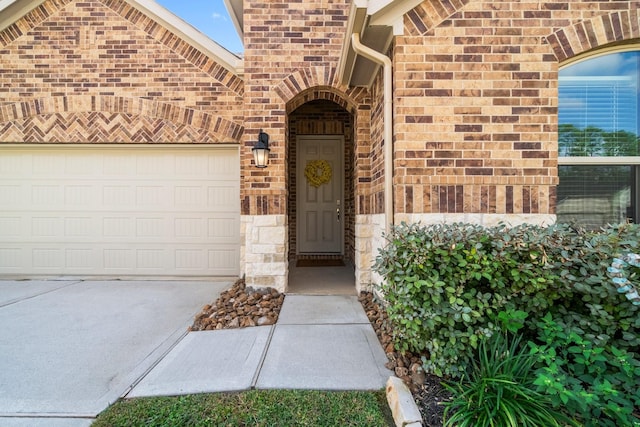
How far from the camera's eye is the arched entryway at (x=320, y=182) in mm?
6152

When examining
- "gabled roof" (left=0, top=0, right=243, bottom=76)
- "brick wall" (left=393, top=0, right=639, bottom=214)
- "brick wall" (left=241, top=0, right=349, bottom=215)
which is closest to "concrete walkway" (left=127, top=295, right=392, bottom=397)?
"brick wall" (left=393, top=0, right=639, bottom=214)

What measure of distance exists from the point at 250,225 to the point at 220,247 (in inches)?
52.3

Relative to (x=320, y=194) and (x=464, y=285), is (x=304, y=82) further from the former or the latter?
(x=464, y=285)

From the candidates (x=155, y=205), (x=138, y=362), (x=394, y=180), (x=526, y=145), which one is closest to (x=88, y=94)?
(x=155, y=205)

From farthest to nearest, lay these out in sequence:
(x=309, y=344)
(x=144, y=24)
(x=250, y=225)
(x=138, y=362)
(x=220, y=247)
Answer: (x=220, y=247) < (x=144, y=24) < (x=250, y=225) < (x=309, y=344) < (x=138, y=362)

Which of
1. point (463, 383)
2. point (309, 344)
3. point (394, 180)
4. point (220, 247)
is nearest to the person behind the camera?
point (463, 383)

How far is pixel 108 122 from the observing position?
4785mm

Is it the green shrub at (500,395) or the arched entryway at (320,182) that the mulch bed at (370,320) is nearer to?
the green shrub at (500,395)

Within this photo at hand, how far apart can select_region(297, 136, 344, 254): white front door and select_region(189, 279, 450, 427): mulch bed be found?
2.25 m

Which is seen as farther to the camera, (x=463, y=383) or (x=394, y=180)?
(x=394, y=180)

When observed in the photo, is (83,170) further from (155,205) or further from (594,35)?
(594,35)

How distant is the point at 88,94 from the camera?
15.4ft

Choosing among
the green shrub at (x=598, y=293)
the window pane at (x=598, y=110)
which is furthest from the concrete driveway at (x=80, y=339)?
the window pane at (x=598, y=110)

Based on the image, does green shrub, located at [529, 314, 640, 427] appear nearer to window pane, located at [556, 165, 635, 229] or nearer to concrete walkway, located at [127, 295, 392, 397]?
concrete walkway, located at [127, 295, 392, 397]
